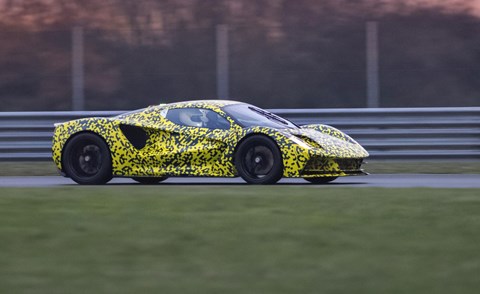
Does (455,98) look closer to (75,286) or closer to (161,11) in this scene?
(161,11)

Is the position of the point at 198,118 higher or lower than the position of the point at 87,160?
higher

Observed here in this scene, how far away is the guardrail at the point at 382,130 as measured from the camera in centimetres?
1659

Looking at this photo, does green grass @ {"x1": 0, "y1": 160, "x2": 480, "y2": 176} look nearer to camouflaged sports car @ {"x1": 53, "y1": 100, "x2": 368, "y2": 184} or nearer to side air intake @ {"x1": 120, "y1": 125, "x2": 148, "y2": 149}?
camouflaged sports car @ {"x1": 53, "y1": 100, "x2": 368, "y2": 184}

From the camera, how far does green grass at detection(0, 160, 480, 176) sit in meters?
15.6

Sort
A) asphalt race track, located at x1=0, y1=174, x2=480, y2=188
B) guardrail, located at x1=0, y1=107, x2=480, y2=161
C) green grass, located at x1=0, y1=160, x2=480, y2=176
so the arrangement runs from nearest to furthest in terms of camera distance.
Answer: asphalt race track, located at x1=0, y1=174, x2=480, y2=188 → green grass, located at x1=0, y1=160, x2=480, y2=176 → guardrail, located at x1=0, y1=107, x2=480, y2=161

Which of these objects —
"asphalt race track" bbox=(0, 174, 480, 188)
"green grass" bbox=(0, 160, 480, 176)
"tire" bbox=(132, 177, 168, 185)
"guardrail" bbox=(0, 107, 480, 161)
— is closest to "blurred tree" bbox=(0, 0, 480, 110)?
"guardrail" bbox=(0, 107, 480, 161)

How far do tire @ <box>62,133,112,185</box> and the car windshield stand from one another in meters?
1.43

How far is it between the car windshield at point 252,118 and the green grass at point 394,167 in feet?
8.10

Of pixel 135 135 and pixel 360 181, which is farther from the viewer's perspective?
pixel 360 181

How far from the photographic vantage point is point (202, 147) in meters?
12.9

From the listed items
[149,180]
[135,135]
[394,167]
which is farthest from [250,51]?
[135,135]

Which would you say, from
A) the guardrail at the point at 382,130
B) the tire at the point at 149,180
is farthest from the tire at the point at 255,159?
the guardrail at the point at 382,130

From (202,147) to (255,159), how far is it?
62cm

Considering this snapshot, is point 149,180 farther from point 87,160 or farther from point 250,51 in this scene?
point 250,51
